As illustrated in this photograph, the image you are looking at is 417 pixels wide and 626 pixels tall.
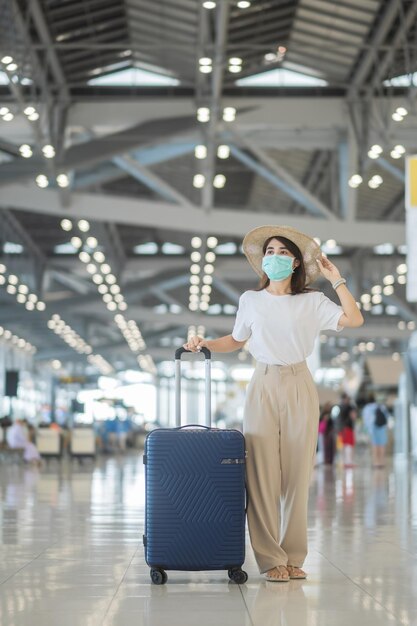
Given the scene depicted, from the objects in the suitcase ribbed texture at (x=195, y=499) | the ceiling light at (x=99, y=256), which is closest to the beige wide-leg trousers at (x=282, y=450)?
the suitcase ribbed texture at (x=195, y=499)

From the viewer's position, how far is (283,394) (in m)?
6.91

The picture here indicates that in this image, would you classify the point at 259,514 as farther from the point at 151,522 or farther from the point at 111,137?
the point at 111,137

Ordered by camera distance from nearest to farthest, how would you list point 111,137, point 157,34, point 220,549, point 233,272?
point 220,549 → point 157,34 → point 111,137 → point 233,272

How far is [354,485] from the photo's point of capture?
20.4m

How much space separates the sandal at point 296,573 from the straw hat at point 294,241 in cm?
176

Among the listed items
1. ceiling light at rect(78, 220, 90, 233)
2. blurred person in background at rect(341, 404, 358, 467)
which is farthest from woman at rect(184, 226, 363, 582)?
ceiling light at rect(78, 220, 90, 233)

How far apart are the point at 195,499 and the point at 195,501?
0.01 metres

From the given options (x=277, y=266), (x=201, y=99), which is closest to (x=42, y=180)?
(x=201, y=99)

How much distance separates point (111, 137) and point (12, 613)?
23.1 m

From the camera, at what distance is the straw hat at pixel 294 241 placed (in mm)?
7125

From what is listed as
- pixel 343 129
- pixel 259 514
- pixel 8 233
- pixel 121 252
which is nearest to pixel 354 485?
pixel 343 129

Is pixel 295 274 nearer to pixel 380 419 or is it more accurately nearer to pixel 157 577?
pixel 157 577

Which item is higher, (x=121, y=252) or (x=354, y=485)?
(x=121, y=252)

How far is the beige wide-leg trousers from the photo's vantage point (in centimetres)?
680
